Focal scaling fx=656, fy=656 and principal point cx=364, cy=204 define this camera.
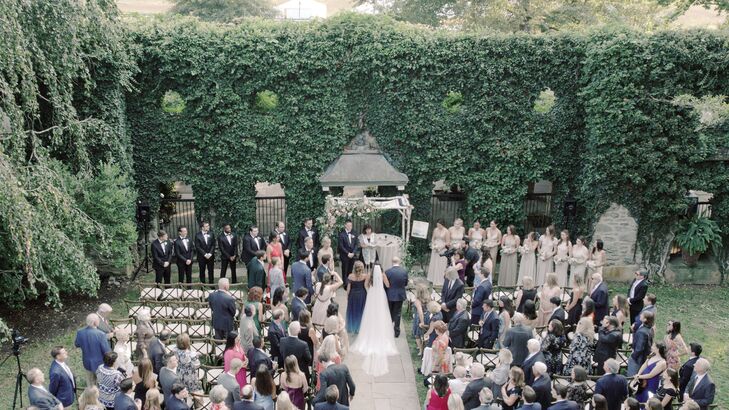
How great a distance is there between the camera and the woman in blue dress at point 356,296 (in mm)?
12711

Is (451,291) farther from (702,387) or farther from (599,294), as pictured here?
(702,387)

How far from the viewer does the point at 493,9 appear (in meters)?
29.2

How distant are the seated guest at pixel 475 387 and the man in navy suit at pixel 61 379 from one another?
5538mm

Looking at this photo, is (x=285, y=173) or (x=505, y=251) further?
(x=285, y=173)

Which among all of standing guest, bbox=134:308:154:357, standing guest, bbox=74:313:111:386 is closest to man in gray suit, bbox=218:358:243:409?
standing guest, bbox=134:308:154:357

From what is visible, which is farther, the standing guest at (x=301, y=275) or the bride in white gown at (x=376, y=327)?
the standing guest at (x=301, y=275)

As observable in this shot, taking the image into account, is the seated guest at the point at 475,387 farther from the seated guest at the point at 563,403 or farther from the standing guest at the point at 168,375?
the standing guest at the point at 168,375

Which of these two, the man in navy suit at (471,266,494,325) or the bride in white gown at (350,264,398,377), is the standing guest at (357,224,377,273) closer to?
the bride in white gown at (350,264,398,377)

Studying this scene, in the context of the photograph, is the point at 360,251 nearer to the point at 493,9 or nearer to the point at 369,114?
the point at 369,114

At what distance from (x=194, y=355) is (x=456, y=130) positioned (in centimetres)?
1054

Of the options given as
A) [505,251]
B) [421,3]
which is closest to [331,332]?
[505,251]

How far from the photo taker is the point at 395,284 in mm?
12555

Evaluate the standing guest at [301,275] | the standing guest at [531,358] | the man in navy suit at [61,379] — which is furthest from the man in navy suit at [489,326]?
the man in navy suit at [61,379]

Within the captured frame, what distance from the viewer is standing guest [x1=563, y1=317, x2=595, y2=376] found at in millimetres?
10258
